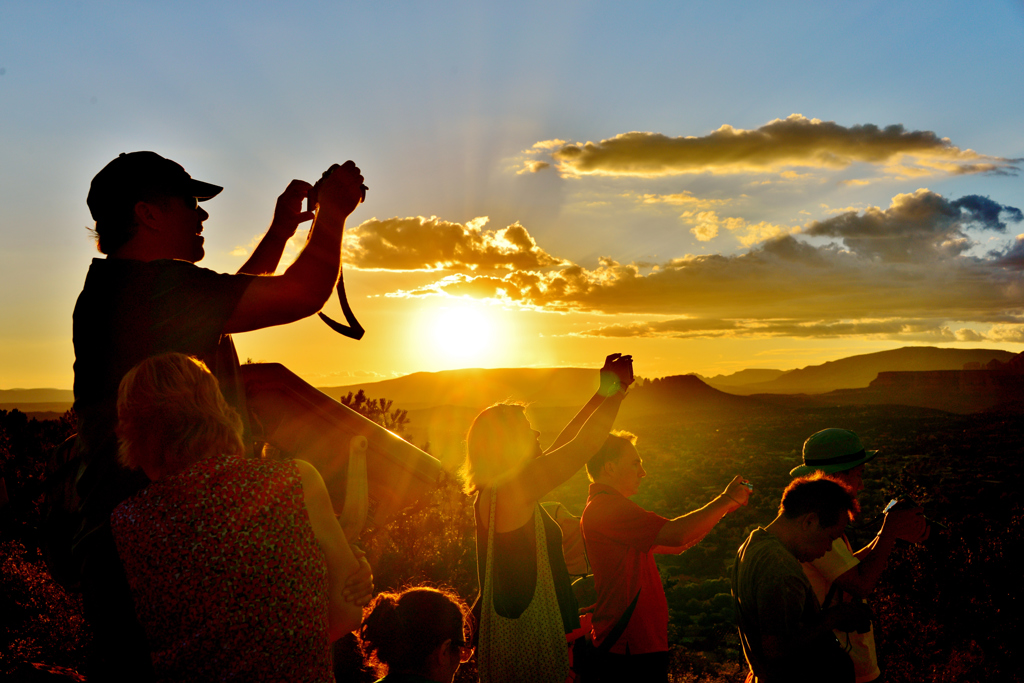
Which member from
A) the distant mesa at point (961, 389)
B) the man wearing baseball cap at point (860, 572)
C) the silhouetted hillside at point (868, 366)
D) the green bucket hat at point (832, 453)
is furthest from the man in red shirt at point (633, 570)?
the silhouetted hillside at point (868, 366)

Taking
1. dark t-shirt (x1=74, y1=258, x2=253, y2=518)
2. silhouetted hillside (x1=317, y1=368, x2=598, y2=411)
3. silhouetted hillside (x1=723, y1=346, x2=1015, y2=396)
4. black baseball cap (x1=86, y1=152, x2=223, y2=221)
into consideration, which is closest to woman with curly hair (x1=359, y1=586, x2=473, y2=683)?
dark t-shirt (x1=74, y1=258, x2=253, y2=518)

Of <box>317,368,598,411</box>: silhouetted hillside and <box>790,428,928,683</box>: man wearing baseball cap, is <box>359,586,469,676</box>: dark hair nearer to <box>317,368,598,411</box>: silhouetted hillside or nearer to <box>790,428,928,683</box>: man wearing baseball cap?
<box>790,428,928,683</box>: man wearing baseball cap

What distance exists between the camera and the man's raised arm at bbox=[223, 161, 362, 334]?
5.68ft

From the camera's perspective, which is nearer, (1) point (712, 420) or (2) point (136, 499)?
(2) point (136, 499)

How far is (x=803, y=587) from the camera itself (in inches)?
118

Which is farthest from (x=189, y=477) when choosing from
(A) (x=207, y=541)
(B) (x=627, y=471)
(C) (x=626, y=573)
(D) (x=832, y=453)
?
(D) (x=832, y=453)

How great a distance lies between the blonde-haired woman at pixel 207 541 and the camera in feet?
5.41

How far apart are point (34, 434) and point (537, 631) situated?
13.3 metres

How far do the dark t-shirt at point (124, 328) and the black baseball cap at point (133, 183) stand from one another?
0.23 m

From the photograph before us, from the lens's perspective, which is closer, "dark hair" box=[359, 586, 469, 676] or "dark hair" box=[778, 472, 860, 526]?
"dark hair" box=[359, 586, 469, 676]

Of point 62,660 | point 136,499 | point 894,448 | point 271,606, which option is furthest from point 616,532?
point 894,448

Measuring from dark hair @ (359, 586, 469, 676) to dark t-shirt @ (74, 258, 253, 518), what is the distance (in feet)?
3.68

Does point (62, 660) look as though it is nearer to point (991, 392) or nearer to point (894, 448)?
point (894, 448)

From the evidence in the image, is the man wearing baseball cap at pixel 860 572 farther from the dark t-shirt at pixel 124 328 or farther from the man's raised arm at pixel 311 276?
the dark t-shirt at pixel 124 328
